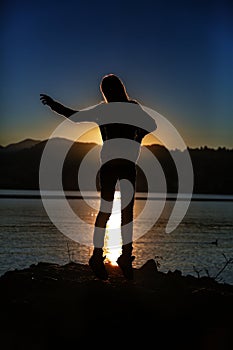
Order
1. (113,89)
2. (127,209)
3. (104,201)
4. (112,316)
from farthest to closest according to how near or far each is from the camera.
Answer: (127,209)
(113,89)
(104,201)
(112,316)

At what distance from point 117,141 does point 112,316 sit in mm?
2709

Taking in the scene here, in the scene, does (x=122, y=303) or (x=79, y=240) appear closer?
(x=122, y=303)

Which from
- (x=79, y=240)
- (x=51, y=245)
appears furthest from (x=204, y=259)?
(x=79, y=240)

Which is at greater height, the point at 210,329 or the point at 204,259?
the point at 210,329

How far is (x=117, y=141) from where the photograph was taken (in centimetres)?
741

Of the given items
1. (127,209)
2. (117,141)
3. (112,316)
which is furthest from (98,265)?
(117,141)

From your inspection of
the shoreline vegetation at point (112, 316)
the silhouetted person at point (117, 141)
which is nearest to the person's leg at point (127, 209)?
the silhouetted person at point (117, 141)

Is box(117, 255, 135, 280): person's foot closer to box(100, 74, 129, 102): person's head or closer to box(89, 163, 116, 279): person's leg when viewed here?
box(89, 163, 116, 279): person's leg

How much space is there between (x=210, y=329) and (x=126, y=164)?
2.74 m

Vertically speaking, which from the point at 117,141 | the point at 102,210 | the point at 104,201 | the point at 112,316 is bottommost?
the point at 112,316

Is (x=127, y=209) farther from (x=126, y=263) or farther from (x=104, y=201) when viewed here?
(x=126, y=263)

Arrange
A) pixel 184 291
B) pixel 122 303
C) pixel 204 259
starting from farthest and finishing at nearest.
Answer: pixel 204 259 < pixel 184 291 < pixel 122 303

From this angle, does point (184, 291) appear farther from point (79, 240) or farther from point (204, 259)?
point (79, 240)

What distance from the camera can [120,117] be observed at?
290 inches
